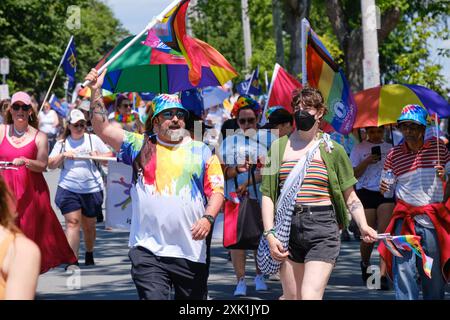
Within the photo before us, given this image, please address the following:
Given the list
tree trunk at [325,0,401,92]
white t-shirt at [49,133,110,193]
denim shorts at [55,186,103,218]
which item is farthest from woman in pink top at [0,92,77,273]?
tree trunk at [325,0,401,92]

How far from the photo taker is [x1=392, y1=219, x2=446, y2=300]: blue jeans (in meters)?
7.93

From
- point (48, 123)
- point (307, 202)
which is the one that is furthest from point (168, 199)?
point (48, 123)

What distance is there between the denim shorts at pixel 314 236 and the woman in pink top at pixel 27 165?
A: 3173mm

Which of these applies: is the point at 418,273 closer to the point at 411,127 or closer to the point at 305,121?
the point at 411,127

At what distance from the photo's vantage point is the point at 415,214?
819cm

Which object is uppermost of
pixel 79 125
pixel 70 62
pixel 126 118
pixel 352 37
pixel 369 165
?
pixel 352 37

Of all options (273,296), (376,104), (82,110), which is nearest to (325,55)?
(376,104)

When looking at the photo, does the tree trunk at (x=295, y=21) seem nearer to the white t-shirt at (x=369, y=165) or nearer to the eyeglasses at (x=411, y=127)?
the white t-shirt at (x=369, y=165)

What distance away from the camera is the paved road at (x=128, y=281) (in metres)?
10.4

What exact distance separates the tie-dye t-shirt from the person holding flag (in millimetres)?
1662

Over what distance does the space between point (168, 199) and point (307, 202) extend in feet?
2.84

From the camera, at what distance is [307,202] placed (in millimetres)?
7148

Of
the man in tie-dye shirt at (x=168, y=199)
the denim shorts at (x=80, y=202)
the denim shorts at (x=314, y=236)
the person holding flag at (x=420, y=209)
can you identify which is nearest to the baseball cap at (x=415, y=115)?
the person holding flag at (x=420, y=209)
